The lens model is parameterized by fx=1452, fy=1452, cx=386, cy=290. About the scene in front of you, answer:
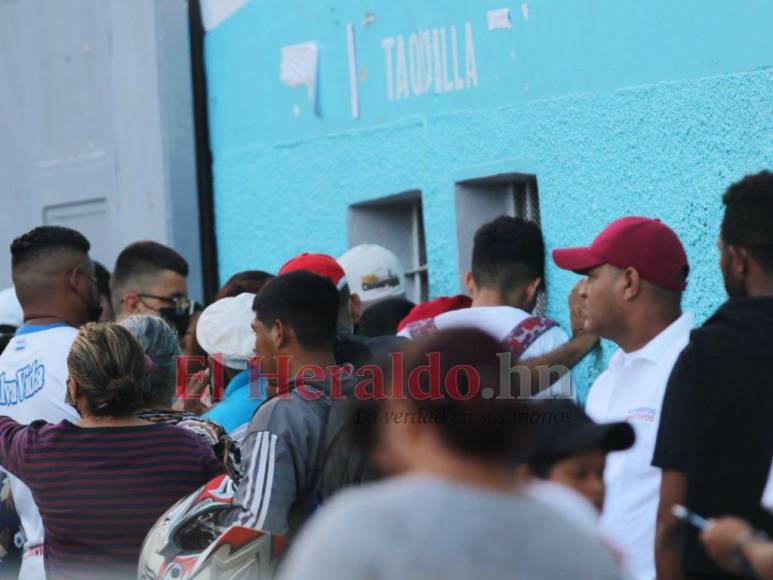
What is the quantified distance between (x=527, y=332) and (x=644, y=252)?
103 cm

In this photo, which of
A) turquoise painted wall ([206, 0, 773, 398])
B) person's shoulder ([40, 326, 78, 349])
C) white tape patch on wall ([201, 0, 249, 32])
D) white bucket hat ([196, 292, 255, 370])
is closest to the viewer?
person's shoulder ([40, 326, 78, 349])

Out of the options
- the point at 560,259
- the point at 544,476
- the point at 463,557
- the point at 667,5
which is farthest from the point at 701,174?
the point at 463,557

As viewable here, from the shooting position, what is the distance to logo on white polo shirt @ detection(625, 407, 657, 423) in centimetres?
421

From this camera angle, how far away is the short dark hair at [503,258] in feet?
18.9

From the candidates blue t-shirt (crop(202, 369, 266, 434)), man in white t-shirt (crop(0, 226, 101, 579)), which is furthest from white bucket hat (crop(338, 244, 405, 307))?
blue t-shirt (crop(202, 369, 266, 434))

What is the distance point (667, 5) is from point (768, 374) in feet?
8.61

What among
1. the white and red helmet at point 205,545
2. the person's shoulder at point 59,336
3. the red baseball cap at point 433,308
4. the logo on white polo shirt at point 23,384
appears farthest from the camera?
the red baseball cap at point 433,308

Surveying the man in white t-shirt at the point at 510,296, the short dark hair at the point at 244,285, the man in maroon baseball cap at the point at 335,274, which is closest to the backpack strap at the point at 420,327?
the man in white t-shirt at the point at 510,296

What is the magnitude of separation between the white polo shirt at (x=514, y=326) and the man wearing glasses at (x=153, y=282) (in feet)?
5.66

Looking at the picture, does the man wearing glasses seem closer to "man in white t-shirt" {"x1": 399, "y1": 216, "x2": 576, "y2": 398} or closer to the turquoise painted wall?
the turquoise painted wall

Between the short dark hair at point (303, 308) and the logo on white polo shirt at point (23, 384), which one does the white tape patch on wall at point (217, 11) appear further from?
the short dark hair at point (303, 308)

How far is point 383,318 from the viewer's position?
6480mm

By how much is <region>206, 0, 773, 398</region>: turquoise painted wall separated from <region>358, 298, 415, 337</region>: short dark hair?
0.54 m

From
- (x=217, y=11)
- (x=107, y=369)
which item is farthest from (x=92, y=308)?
(x=217, y=11)
